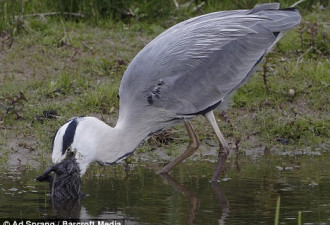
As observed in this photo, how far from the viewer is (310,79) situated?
9617 mm

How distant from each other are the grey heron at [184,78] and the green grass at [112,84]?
0.88 meters

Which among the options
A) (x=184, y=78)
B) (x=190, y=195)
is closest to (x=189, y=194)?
(x=190, y=195)

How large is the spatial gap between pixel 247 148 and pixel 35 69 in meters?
2.94

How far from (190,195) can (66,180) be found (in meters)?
1.01

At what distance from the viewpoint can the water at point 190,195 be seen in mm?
6030

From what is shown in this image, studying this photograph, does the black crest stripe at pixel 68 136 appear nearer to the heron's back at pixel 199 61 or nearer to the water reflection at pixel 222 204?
the heron's back at pixel 199 61

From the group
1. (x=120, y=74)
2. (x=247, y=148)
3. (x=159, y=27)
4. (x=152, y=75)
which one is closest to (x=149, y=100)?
(x=152, y=75)

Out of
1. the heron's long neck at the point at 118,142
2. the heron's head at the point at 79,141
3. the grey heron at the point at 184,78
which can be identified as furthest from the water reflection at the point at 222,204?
the heron's head at the point at 79,141

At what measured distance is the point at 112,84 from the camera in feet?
31.0

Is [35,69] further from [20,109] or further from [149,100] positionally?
[149,100]

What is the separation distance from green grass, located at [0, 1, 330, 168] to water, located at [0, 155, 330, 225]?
74 cm

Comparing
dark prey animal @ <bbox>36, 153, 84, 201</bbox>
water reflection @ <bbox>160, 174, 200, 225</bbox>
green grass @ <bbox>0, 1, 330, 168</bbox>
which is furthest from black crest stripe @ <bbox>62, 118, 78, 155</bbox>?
green grass @ <bbox>0, 1, 330, 168</bbox>

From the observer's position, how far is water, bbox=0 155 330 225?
6030 millimetres

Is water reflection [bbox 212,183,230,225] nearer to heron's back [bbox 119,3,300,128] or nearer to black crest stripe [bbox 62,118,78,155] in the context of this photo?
heron's back [bbox 119,3,300,128]
